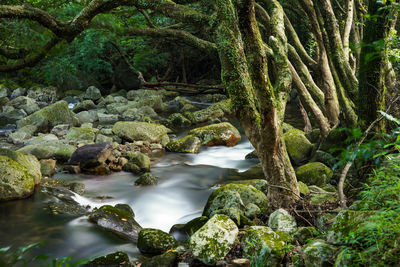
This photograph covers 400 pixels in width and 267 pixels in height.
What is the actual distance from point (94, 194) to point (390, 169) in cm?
543

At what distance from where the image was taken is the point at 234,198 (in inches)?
200

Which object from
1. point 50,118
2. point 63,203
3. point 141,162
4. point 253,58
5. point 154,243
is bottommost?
point 154,243

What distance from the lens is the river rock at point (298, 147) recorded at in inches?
325

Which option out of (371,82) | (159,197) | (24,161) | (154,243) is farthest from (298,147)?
(24,161)

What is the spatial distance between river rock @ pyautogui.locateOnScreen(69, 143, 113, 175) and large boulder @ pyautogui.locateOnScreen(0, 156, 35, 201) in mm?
1976

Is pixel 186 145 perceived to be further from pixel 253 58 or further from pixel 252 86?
pixel 253 58

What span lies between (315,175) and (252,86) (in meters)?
3.20

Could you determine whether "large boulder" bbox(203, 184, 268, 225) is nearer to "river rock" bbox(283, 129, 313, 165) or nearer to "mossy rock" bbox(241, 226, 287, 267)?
"mossy rock" bbox(241, 226, 287, 267)

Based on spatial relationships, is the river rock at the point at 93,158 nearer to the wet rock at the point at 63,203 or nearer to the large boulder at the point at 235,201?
the wet rock at the point at 63,203

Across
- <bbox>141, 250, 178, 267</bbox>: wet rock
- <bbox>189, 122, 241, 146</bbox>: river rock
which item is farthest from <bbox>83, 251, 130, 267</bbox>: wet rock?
<bbox>189, 122, 241, 146</bbox>: river rock

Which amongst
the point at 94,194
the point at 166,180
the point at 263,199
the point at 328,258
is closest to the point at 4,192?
the point at 94,194

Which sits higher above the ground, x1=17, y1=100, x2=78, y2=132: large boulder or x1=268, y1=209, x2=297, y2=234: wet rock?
x1=17, y1=100, x2=78, y2=132: large boulder

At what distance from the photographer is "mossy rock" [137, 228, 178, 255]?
4.29m

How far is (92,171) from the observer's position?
26.1 feet
